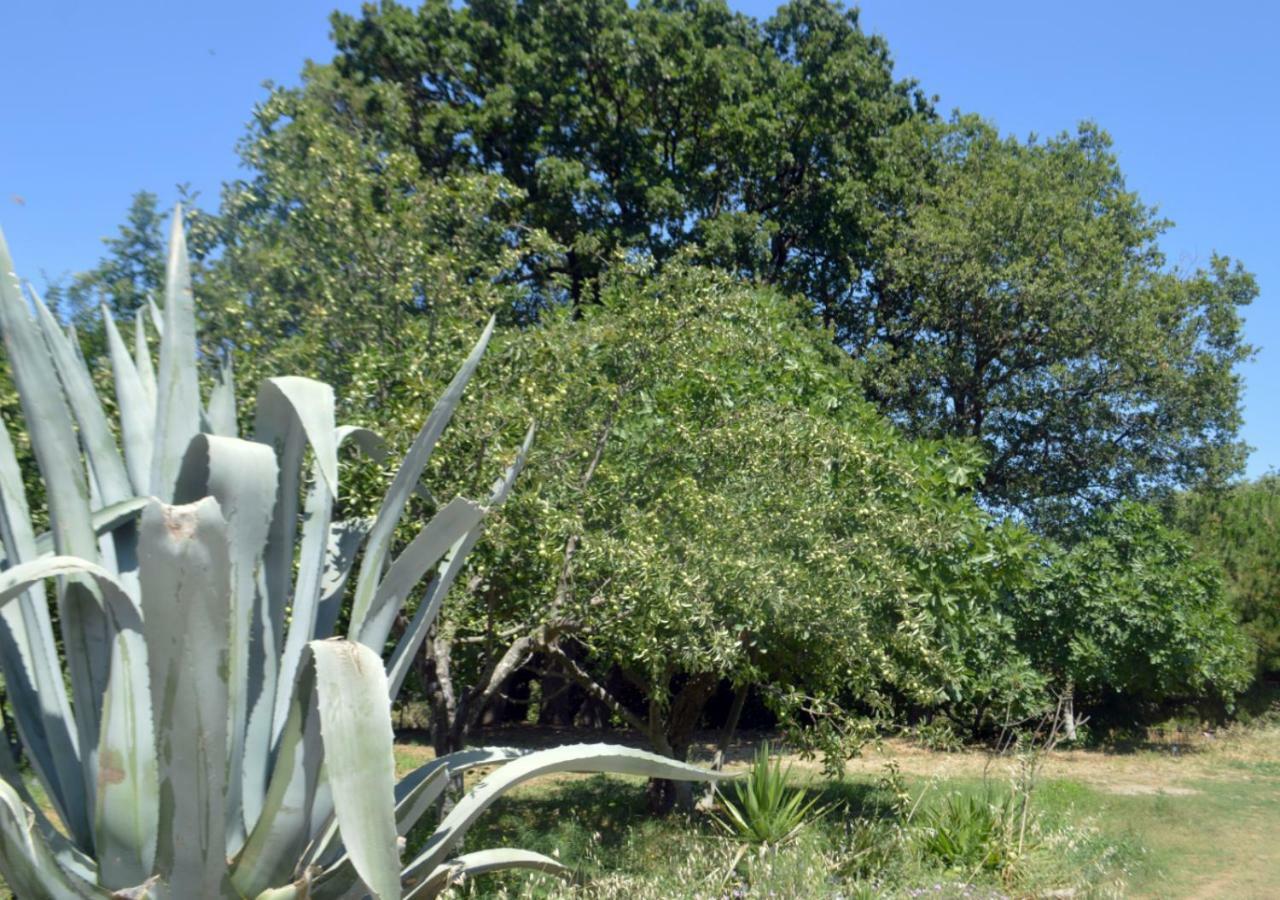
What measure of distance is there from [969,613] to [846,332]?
1084 cm

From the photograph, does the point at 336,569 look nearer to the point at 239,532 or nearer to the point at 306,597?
the point at 306,597

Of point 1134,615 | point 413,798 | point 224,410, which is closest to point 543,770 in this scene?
point 413,798

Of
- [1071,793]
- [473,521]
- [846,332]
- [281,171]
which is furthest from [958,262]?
[473,521]

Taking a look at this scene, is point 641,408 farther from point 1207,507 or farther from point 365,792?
point 1207,507

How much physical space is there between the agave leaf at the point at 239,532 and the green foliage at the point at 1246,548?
58.5ft

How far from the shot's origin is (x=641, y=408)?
790 cm

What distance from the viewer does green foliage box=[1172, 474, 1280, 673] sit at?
1866 centimetres

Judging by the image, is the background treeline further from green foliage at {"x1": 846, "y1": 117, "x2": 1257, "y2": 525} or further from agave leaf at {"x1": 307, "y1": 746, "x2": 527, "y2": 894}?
agave leaf at {"x1": 307, "y1": 746, "x2": 527, "y2": 894}

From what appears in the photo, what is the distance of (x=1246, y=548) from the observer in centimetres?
1908

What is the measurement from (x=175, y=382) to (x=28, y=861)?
1382 mm

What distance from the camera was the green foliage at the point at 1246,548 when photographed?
734 inches

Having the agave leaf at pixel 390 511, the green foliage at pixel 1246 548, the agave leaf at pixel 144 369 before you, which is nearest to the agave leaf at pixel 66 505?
the agave leaf at pixel 144 369

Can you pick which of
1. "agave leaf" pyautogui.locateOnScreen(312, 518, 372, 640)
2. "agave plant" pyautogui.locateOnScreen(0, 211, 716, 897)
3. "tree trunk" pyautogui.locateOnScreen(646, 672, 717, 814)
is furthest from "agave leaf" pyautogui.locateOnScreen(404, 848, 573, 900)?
"tree trunk" pyautogui.locateOnScreen(646, 672, 717, 814)

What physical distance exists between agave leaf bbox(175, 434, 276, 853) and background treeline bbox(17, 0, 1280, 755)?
294cm
